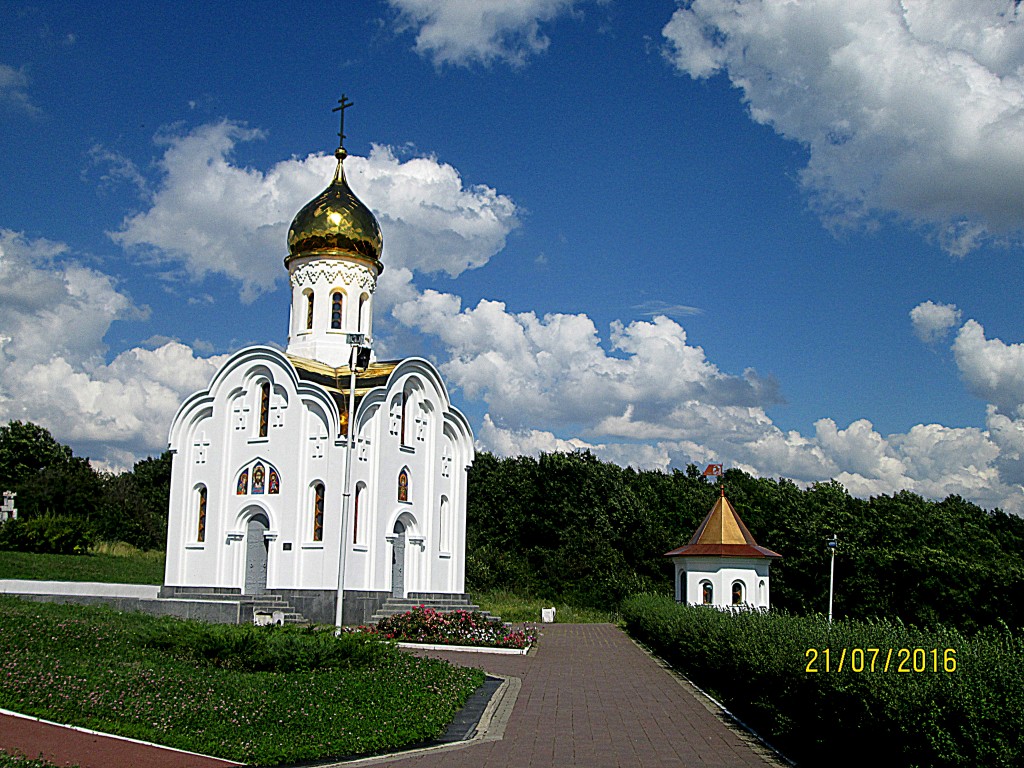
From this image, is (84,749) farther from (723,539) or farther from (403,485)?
(723,539)

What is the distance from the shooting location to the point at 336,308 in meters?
29.5

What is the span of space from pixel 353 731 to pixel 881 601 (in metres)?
32.8

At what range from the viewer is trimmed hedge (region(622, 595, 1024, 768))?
6.42 meters

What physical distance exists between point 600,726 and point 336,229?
21.0m

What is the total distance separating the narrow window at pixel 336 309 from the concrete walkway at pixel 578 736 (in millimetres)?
14595

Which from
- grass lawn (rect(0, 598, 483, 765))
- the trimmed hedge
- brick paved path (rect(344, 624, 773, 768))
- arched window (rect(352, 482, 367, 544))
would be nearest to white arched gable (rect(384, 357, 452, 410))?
arched window (rect(352, 482, 367, 544))

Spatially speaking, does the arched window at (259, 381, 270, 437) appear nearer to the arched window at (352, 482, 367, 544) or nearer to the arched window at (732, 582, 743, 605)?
the arched window at (352, 482, 367, 544)

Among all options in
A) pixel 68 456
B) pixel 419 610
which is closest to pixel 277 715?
pixel 419 610

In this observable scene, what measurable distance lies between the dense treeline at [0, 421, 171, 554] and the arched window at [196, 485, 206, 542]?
34.4ft

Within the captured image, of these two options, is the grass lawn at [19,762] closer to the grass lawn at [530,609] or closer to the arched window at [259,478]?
the arched window at [259,478]

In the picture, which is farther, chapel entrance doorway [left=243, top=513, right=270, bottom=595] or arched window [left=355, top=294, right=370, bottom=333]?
arched window [left=355, top=294, right=370, bottom=333]

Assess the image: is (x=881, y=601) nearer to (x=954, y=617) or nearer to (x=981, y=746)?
(x=954, y=617)
